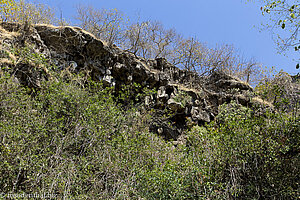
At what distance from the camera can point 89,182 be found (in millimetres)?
5047

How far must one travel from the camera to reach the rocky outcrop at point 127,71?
866 cm

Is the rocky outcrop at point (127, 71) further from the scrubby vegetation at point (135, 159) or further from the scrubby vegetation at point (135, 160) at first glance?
the scrubby vegetation at point (135, 160)

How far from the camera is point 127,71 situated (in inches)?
410

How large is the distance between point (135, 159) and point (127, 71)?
18.4 ft

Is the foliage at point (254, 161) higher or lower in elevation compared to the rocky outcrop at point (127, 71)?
lower

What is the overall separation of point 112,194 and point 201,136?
3.00 m

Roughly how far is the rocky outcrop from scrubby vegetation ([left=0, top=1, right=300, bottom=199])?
108 inches

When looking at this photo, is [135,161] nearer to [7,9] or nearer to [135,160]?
[135,160]

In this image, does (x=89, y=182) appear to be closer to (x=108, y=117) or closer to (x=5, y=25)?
(x=108, y=117)

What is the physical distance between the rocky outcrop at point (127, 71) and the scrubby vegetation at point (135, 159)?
274 cm

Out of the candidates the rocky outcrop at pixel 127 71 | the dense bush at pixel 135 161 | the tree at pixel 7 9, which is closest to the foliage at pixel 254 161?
the dense bush at pixel 135 161

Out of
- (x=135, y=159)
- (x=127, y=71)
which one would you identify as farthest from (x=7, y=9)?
(x=135, y=159)

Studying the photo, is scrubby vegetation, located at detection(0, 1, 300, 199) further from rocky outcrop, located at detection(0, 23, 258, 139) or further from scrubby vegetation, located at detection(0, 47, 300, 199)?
rocky outcrop, located at detection(0, 23, 258, 139)

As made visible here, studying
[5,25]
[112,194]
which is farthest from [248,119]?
[5,25]
